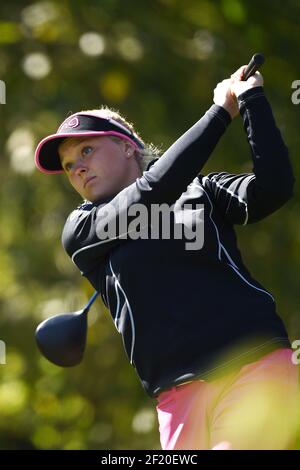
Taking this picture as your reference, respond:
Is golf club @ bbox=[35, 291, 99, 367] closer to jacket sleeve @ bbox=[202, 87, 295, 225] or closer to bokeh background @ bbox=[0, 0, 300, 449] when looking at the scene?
jacket sleeve @ bbox=[202, 87, 295, 225]

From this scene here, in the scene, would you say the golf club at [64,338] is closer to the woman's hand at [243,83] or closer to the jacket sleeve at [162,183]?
the jacket sleeve at [162,183]

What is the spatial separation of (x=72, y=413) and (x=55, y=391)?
0.22 m

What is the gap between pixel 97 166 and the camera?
3.49 metres

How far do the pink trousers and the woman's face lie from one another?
26.6 inches

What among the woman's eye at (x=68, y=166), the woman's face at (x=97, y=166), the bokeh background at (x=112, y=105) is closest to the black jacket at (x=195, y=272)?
the woman's face at (x=97, y=166)

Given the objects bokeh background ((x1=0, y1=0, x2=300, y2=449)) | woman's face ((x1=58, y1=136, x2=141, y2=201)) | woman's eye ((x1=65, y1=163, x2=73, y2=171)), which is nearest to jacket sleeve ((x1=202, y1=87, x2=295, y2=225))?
woman's face ((x1=58, y1=136, x2=141, y2=201))

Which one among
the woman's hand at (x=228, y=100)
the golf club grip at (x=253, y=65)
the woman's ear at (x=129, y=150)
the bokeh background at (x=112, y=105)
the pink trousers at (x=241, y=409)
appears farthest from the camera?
the bokeh background at (x=112, y=105)

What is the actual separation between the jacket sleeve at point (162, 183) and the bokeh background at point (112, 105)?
2.95 metres

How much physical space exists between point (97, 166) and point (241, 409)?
35.5 inches

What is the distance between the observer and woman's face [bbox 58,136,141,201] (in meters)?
3.48

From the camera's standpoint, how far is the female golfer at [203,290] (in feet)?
10.3

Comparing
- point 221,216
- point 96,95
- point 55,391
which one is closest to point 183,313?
point 221,216

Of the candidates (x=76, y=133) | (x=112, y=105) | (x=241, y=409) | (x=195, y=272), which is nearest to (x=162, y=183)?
(x=195, y=272)

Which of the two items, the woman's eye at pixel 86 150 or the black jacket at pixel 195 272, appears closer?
the black jacket at pixel 195 272
